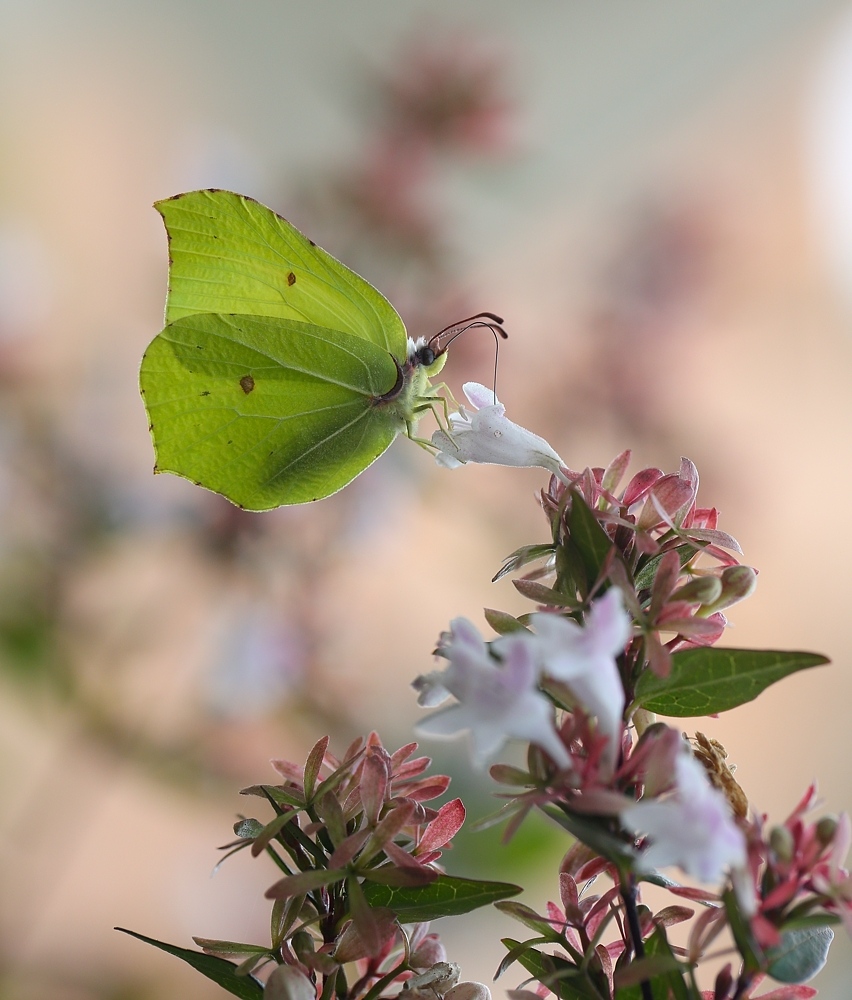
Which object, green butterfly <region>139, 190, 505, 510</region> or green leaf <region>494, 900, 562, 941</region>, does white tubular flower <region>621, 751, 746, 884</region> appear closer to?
green leaf <region>494, 900, 562, 941</region>

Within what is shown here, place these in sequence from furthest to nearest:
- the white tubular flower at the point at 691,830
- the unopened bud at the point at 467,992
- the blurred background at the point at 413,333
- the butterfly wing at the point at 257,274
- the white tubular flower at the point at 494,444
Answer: the blurred background at the point at 413,333 < the butterfly wing at the point at 257,274 < the white tubular flower at the point at 494,444 < the unopened bud at the point at 467,992 < the white tubular flower at the point at 691,830

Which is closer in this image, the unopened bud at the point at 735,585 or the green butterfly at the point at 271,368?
the unopened bud at the point at 735,585

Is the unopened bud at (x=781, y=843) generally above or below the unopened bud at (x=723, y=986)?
above

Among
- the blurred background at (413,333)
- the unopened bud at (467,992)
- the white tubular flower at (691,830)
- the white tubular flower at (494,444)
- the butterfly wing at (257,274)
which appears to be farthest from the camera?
the blurred background at (413,333)

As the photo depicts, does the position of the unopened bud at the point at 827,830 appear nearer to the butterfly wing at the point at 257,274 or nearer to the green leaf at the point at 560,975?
the green leaf at the point at 560,975

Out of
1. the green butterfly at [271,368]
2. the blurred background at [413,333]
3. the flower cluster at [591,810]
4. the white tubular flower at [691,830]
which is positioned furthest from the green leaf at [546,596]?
the blurred background at [413,333]

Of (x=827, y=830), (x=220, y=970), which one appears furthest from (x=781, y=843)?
(x=220, y=970)

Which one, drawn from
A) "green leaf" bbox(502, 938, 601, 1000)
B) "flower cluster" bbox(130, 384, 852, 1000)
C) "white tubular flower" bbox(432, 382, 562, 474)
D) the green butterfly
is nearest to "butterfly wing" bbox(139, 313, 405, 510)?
the green butterfly
